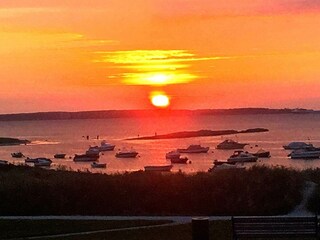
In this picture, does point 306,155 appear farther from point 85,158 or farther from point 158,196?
point 158,196

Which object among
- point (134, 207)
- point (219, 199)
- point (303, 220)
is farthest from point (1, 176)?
point (303, 220)

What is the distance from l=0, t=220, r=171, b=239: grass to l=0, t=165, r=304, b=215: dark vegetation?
11.9ft

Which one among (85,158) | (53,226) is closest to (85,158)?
(85,158)

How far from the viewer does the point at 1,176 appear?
28.4m

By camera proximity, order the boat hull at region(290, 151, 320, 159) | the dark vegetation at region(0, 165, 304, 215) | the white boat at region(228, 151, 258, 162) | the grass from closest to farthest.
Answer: the grass
the dark vegetation at region(0, 165, 304, 215)
the white boat at region(228, 151, 258, 162)
the boat hull at region(290, 151, 320, 159)

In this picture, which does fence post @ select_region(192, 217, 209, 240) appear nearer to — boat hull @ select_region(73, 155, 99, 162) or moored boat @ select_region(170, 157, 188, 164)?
moored boat @ select_region(170, 157, 188, 164)

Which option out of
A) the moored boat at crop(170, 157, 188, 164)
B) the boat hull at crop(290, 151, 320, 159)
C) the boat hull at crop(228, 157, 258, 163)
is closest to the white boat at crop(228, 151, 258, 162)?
the boat hull at crop(228, 157, 258, 163)

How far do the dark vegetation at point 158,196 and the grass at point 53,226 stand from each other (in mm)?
3631

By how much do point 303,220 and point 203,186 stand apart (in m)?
11.9

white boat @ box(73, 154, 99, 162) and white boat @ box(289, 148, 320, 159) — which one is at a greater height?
white boat @ box(73, 154, 99, 162)

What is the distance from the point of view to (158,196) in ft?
80.8

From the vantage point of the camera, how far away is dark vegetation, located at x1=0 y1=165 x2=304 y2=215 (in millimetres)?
24219

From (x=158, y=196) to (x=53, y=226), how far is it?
18.5 feet

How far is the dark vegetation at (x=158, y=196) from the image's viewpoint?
24.2m
